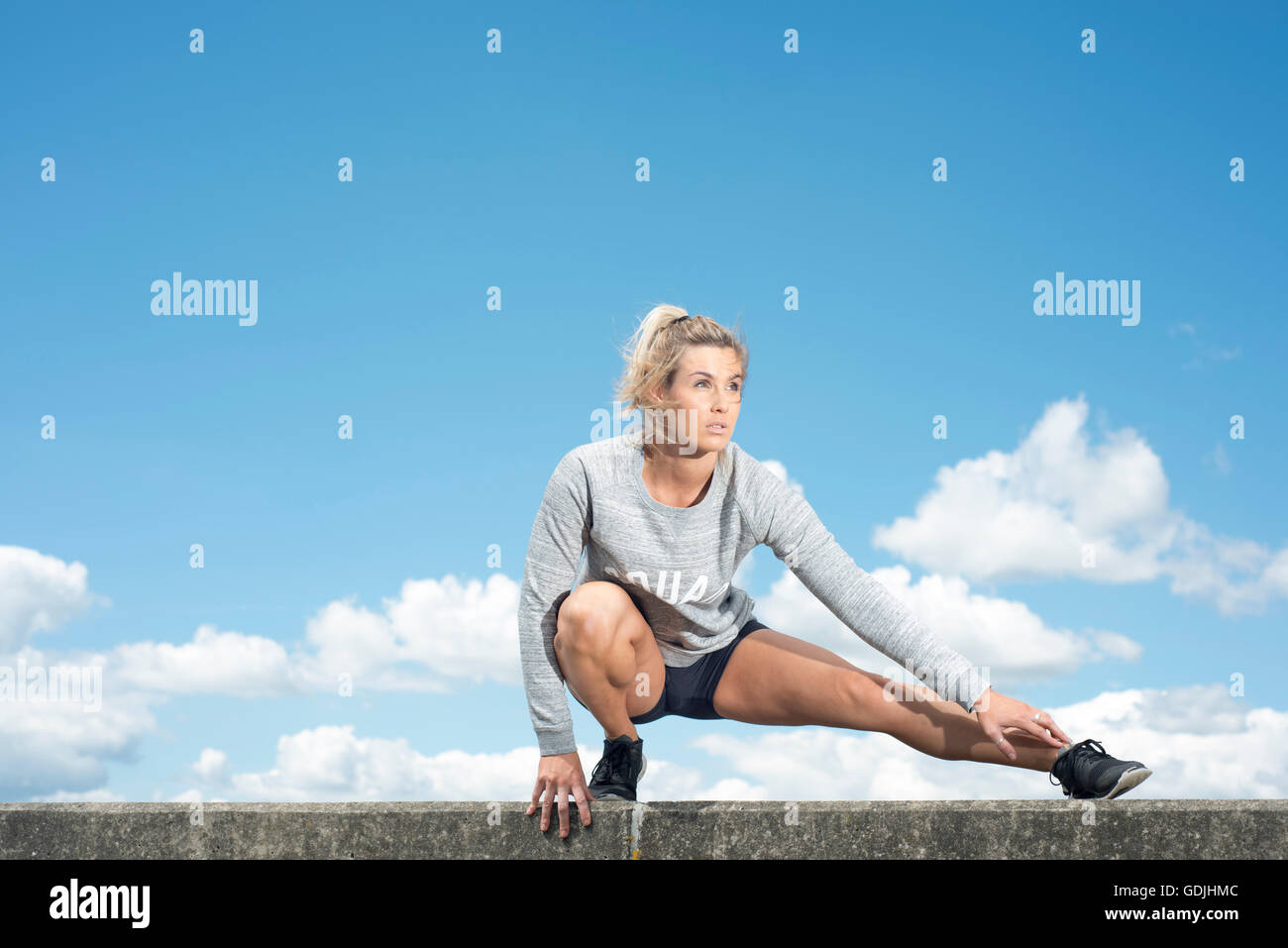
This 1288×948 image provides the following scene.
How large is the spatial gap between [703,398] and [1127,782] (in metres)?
1.76

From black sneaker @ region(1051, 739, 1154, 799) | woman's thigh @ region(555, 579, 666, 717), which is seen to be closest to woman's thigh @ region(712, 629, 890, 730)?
woman's thigh @ region(555, 579, 666, 717)

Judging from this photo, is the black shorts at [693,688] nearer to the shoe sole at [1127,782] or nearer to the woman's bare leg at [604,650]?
the woman's bare leg at [604,650]

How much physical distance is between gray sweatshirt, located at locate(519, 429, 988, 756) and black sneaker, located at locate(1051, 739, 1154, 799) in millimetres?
363

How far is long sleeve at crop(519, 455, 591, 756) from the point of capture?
10.6 feet

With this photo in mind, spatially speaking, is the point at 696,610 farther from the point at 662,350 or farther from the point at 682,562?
the point at 662,350

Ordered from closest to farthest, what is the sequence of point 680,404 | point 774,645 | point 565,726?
point 565,726, point 680,404, point 774,645

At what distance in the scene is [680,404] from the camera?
3387mm

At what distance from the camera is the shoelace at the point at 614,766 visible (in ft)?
10.9

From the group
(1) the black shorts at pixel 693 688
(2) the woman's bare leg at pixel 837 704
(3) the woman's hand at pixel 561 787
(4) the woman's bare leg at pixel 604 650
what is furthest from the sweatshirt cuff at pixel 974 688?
(3) the woman's hand at pixel 561 787

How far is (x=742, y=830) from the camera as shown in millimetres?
2760
